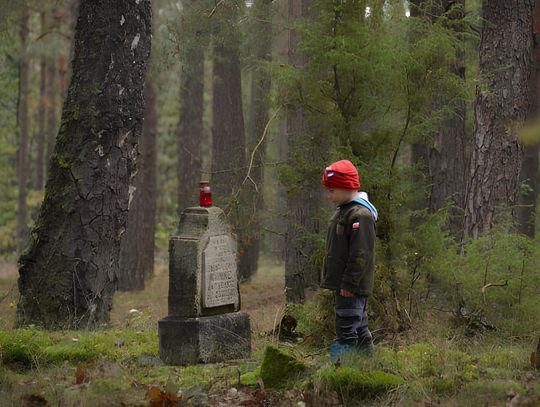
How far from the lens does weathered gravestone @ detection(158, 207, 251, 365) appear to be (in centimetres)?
845

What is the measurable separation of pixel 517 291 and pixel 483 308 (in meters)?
0.47

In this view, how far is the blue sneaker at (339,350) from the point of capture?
714 centimetres

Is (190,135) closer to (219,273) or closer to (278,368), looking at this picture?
(219,273)

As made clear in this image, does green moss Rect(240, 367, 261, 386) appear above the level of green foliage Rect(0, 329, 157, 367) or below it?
above

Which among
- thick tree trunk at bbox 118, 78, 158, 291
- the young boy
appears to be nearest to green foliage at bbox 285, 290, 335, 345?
the young boy

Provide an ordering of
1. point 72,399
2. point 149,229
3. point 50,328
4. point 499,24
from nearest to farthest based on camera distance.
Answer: point 72,399 < point 50,328 < point 499,24 < point 149,229

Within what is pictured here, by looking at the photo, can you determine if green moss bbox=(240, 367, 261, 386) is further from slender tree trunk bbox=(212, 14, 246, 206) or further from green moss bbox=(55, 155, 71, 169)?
slender tree trunk bbox=(212, 14, 246, 206)

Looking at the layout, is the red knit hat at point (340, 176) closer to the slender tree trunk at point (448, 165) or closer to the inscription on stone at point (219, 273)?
the inscription on stone at point (219, 273)

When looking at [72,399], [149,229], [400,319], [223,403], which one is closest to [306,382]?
[223,403]

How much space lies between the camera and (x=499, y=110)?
12.7 meters

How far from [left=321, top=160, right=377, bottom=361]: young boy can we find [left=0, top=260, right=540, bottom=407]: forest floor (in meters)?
0.32

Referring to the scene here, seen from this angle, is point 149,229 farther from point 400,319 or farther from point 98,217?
point 400,319

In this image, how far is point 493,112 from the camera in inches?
500

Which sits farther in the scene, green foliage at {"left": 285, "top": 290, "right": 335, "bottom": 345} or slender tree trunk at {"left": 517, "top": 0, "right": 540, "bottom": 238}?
slender tree trunk at {"left": 517, "top": 0, "right": 540, "bottom": 238}
